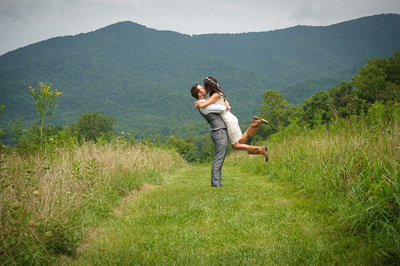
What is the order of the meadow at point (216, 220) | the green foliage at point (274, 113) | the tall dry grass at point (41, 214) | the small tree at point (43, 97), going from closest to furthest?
the tall dry grass at point (41, 214), the meadow at point (216, 220), the small tree at point (43, 97), the green foliage at point (274, 113)

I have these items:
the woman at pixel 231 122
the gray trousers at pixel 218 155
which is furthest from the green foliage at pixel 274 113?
the gray trousers at pixel 218 155

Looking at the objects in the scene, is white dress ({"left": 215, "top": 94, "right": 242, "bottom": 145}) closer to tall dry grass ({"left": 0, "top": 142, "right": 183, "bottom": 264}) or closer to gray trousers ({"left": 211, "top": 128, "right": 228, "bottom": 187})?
gray trousers ({"left": 211, "top": 128, "right": 228, "bottom": 187})

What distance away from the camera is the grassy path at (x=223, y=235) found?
2.98 m

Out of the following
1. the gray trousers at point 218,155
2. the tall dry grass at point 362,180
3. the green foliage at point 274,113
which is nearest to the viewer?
the tall dry grass at point 362,180

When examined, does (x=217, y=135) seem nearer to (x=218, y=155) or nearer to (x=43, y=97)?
(x=218, y=155)

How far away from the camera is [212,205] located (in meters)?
5.16

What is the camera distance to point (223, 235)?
12.0 feet

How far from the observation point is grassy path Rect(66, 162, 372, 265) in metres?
2.98

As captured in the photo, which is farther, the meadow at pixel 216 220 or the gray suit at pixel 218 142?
the gray suit at pixel 218 142

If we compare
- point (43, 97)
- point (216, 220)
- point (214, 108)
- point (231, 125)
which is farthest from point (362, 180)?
point (43, 97)

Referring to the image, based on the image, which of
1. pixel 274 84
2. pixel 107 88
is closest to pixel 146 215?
pixel 274 84

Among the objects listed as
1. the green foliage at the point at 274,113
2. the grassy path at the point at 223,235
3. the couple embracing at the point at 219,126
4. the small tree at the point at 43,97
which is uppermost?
the small tree at the point at 43,97

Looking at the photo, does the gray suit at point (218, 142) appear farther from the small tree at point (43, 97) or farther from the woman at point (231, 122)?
the small tree at point (43, 97)

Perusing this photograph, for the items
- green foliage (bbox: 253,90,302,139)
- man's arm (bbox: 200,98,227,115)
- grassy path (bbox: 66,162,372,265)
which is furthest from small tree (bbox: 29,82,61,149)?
green foliage (bbox: 253,90,302,139)
